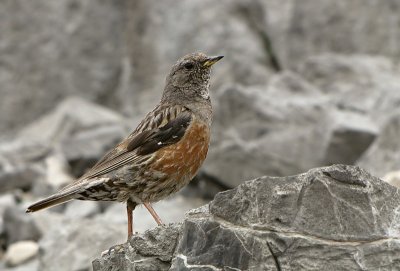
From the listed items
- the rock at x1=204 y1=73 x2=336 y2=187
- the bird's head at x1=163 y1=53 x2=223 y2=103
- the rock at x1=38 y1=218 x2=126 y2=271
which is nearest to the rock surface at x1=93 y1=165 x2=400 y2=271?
the bird's head at x1=163 y1=53 x2=223 y2=103

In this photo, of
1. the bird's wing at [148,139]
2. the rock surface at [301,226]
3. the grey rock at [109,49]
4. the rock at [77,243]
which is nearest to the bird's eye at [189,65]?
the bird's wing at [148,139]

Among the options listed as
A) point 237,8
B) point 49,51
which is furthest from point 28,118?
point 237,8

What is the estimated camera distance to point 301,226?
17.9 feet

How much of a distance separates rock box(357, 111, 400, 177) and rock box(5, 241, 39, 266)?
11.3ft

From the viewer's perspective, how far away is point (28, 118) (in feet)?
53.6

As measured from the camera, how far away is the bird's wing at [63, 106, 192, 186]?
24.6 feet

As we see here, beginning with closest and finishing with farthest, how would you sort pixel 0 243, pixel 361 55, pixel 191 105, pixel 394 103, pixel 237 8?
pixel 191 105 → pixel 0 243 → pixel 394 103 → pixel 361 55 → pixel 237 8

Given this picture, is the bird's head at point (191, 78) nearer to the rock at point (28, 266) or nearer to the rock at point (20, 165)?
the rock at point (28, 266)

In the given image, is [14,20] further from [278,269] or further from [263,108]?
[278,269]

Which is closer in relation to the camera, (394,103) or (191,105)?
(191,105)

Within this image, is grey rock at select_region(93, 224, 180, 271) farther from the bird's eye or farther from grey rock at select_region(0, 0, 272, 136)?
grey rock at select_region(0, 0, 272, 136)

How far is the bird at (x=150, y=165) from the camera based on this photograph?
7.34 m

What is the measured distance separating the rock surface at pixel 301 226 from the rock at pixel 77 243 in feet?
11.1

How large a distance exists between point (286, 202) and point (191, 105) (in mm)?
2463
